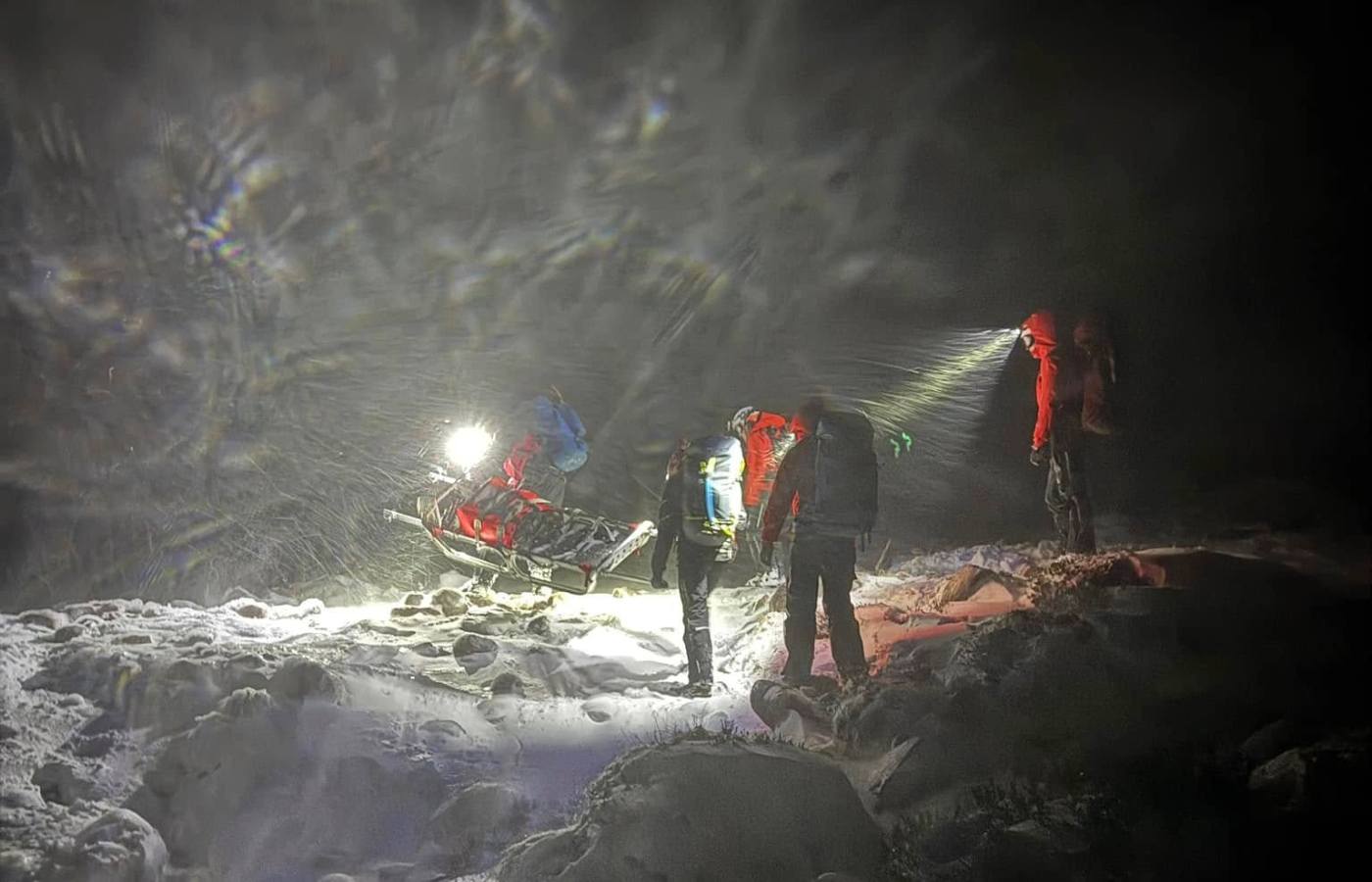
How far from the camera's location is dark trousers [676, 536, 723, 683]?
2678mm

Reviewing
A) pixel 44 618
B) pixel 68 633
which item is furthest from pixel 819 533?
pixel 44 618

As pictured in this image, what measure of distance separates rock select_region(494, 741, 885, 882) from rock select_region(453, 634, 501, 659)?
0.66 m

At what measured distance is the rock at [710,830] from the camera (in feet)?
6.82

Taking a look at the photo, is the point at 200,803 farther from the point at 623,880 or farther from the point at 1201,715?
the point at 1201,715

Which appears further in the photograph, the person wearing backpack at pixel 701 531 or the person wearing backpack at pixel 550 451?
the person wearing backpack at pixel 550 451

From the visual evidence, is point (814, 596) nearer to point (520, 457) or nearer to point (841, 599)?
point (841, 599)

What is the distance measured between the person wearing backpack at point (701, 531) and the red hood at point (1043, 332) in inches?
40.9

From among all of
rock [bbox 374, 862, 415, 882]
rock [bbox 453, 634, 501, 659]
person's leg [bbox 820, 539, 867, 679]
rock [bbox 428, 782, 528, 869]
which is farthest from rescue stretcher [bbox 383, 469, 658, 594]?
rock [bbox 374, 862, 415, 882]

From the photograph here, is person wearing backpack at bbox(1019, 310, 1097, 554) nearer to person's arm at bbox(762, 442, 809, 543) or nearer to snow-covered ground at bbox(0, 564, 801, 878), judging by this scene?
person's arm at bbox(762, 442, 809, 543)

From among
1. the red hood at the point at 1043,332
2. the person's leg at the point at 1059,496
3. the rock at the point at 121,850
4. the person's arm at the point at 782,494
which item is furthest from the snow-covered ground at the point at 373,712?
the red hood at the point at 1043,332

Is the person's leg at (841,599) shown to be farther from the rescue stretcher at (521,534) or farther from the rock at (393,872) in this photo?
the rock at (393,872)

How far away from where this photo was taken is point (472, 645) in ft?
8.75

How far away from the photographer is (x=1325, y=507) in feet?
6.97

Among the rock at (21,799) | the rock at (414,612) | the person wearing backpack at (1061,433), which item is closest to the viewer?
the rock at (21,799)
